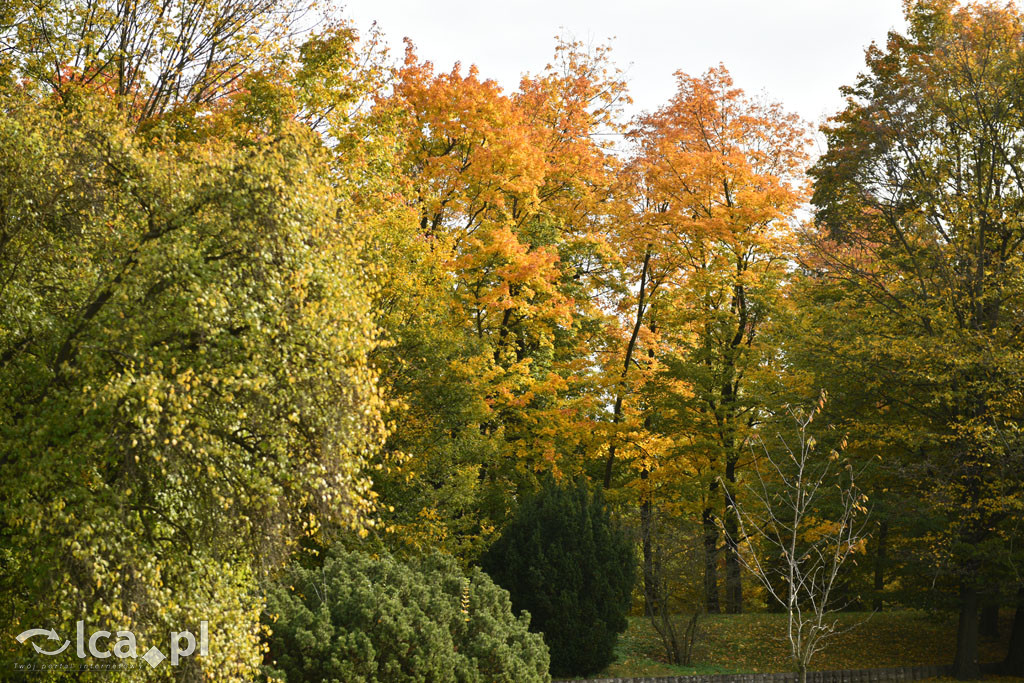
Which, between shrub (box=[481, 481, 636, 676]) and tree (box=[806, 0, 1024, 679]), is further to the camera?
tree (box=[806, 0, 1024, 679])

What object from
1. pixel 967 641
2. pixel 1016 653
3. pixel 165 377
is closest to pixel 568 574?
pixel 967 641

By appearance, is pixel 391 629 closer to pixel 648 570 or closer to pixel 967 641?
pixel 648 570

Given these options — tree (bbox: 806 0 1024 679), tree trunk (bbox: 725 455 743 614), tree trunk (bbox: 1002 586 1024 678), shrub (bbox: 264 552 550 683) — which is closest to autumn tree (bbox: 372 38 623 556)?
shrub (bbox: 264 552 550 683)

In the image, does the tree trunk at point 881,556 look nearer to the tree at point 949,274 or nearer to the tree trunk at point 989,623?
the tree at point 949,274

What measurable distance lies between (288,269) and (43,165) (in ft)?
8.24

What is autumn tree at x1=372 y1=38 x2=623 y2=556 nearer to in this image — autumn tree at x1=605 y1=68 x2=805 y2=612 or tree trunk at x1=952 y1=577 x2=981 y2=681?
autumn tree at x1=605 y1=68 x2=805 y2=612

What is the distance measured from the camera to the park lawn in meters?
17.3

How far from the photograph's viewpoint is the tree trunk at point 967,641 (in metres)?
18.4

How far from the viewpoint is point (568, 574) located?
15398 millimetres

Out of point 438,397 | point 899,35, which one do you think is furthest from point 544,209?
point 899,35

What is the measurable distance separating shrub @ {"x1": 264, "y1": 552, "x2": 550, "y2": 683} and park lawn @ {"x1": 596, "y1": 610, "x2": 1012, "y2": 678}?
14.3 ft

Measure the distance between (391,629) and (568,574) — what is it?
5509 mm

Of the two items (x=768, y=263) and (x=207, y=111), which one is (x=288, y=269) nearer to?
(x=207, y=111)

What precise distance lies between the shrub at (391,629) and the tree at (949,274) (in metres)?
9.75
